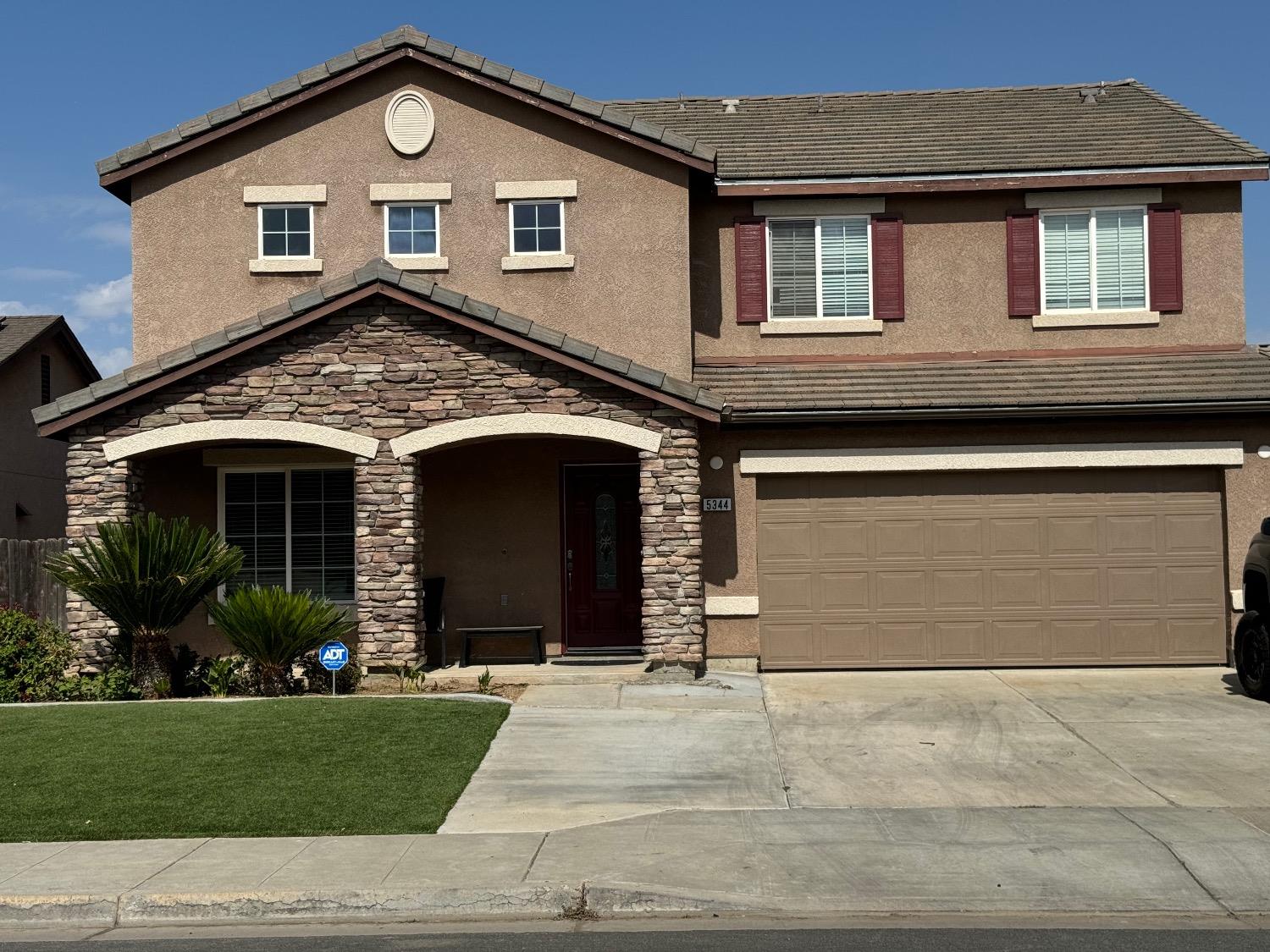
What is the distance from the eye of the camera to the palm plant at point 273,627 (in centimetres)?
1350

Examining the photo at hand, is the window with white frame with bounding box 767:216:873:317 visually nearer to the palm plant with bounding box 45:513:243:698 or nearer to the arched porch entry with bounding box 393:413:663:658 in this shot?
the arched porch entry with bounding box 393:413:663:658

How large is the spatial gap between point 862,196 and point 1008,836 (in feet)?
33.0

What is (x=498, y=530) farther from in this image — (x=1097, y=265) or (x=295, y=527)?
(x=1097, y=265)

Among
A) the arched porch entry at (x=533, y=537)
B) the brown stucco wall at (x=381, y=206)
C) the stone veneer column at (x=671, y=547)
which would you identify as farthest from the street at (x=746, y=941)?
the brown stucco wall at (x=381, y=206)

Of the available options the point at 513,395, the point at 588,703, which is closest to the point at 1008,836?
the point at 588,703

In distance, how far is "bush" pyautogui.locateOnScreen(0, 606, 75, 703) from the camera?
45.7 ft

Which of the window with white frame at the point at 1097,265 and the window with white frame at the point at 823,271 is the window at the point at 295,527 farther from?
the window with white frame at the point at 1097,265

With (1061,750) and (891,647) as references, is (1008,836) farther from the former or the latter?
(891,647)

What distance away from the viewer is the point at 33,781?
33.2 ft

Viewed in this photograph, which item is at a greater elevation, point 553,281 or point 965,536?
point 553,281

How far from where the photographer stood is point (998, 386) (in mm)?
15477

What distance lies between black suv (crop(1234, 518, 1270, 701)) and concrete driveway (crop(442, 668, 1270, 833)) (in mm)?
253

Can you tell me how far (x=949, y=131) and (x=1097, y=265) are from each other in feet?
9.46

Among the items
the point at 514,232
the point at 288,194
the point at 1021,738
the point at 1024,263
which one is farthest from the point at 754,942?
the point at 288,194
